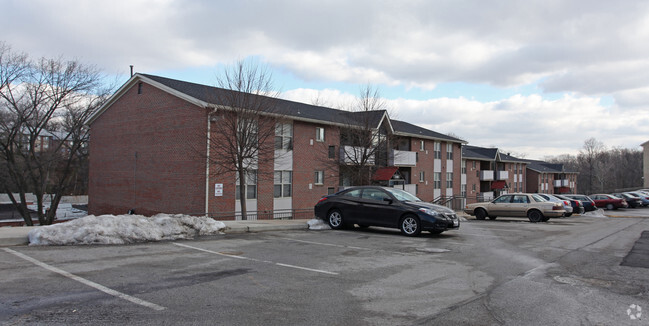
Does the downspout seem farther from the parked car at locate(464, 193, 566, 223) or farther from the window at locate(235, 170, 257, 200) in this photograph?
the parked car at locate(464, 193, 566, 223)

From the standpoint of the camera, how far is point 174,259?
8.17m

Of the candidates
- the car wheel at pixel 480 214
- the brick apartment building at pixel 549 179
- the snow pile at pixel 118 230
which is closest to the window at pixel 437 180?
the car wheel at pixel 480 214

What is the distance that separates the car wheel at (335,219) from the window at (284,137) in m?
10.2

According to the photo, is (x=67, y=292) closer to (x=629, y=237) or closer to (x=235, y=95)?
(x=235, y=95)

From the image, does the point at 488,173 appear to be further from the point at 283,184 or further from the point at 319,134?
the point at 283,184

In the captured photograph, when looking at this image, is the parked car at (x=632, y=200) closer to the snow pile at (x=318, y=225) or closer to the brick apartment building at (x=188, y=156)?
the brick apartment building at (x=188, y=156)

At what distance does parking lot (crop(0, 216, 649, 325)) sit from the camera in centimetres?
498

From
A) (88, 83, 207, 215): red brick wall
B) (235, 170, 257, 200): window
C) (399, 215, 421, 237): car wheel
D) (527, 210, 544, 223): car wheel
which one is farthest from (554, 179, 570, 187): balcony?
(399, 215, 421, 237): car wheel

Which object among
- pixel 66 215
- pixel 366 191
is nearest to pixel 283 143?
pixel 366 191

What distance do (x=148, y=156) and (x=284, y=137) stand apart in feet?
25.4

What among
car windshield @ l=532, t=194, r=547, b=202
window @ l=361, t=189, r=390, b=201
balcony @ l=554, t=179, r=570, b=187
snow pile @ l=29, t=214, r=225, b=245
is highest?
balcony @ l=554, t=179, r=570, b=187

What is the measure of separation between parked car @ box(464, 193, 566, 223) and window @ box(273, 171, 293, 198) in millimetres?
10154

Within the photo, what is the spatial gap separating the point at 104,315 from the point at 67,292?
1264 mm

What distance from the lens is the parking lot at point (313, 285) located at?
498cm
